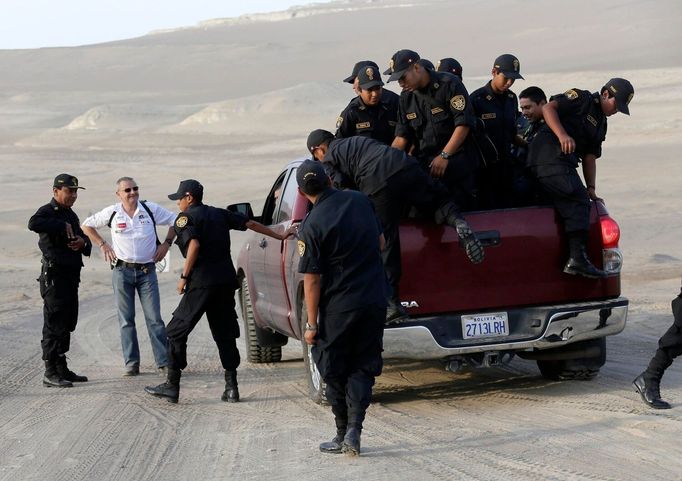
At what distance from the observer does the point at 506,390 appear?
984cm

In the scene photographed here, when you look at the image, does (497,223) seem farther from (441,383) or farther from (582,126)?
(441,383)

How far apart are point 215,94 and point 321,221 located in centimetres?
7618

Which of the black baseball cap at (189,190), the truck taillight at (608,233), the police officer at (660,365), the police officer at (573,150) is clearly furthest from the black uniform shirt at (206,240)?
the police officer at (660,365)

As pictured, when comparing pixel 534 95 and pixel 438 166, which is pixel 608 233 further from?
pixel 534 95

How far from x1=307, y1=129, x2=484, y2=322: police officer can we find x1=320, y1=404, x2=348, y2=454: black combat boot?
→ 1.07m

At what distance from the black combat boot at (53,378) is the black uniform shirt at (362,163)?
359cm

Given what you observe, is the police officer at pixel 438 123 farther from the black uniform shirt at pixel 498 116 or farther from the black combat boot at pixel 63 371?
the black combat boot at pixel 63 371

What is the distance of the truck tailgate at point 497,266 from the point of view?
890 centimetres

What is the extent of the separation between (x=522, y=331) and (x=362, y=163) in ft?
5.39

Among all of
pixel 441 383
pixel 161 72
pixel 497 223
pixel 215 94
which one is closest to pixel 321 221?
pixel 497 223

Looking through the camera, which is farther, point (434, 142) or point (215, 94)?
point (215, 94)

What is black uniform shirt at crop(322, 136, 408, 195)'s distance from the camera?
871 cm

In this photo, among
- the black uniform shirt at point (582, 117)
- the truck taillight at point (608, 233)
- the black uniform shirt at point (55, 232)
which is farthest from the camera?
the black uniform shirt at point (55, 232)

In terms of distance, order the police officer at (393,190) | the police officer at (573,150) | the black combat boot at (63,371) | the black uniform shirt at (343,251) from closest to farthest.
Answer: the black uniform shirt at (343,251) → the police officer at (393,190) → the police officer at (573,150) → the black combat boot at (63,371)
